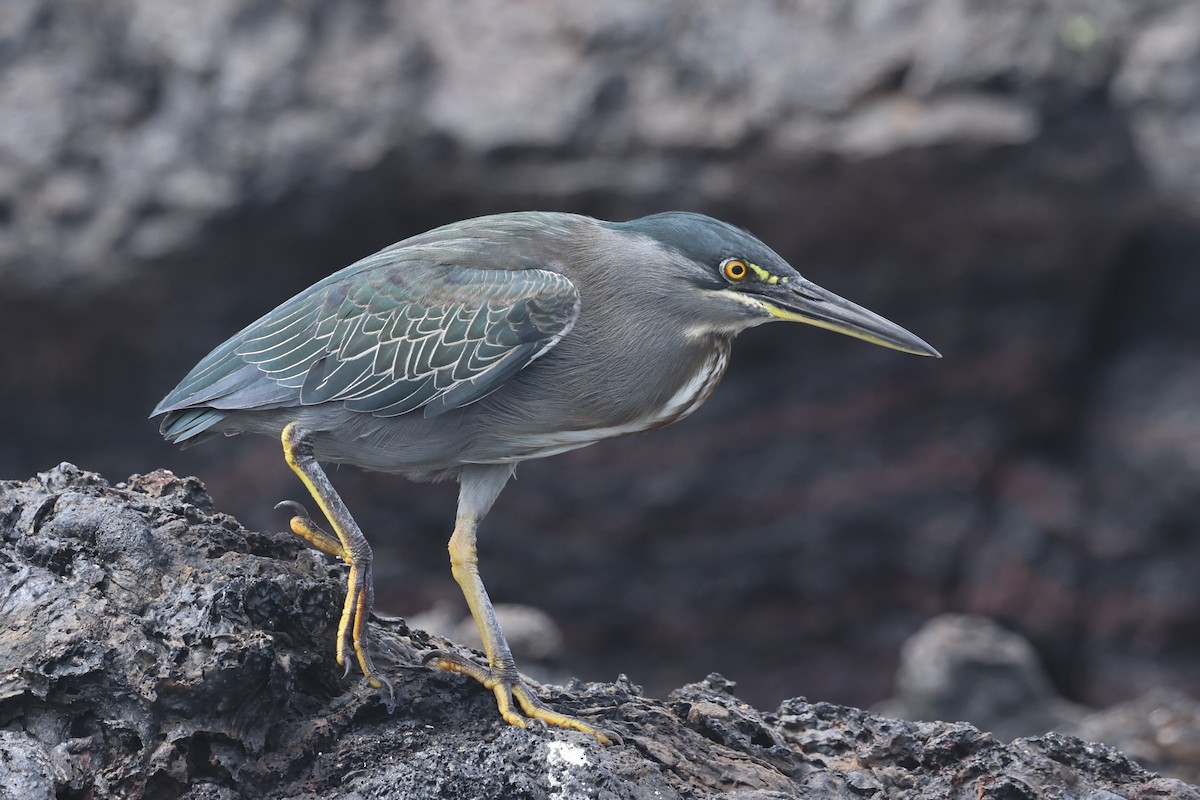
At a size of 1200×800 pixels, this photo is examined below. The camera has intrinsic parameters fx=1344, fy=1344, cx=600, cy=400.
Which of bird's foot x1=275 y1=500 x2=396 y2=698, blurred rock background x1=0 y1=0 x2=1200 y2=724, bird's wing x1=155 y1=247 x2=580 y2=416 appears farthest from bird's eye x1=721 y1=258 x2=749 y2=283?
blurred rock background x1=0 y1=0 x2=1200 y2=724

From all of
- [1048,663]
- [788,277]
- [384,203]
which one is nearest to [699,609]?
[1048,663]

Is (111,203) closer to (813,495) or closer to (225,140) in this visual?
(225,140)

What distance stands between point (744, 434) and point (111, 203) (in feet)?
14.9

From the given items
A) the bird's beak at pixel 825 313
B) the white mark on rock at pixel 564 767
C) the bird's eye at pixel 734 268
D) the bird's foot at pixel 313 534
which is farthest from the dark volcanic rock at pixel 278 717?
the bird's eye at pixel 734 268

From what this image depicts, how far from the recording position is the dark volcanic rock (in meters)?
3.39

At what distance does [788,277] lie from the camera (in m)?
4.34

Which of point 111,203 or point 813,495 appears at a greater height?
point 813,495

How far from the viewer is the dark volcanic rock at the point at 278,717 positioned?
3395mm

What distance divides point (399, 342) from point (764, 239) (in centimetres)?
510

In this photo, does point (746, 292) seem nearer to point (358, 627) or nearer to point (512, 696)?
point (512, 696)

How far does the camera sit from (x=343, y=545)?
415 cm

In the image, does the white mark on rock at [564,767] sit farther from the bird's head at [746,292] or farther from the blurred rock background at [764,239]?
the blurred rock background at [764,239]

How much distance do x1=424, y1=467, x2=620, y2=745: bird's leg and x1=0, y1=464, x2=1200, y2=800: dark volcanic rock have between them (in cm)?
7

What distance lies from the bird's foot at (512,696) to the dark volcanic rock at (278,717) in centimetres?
6
